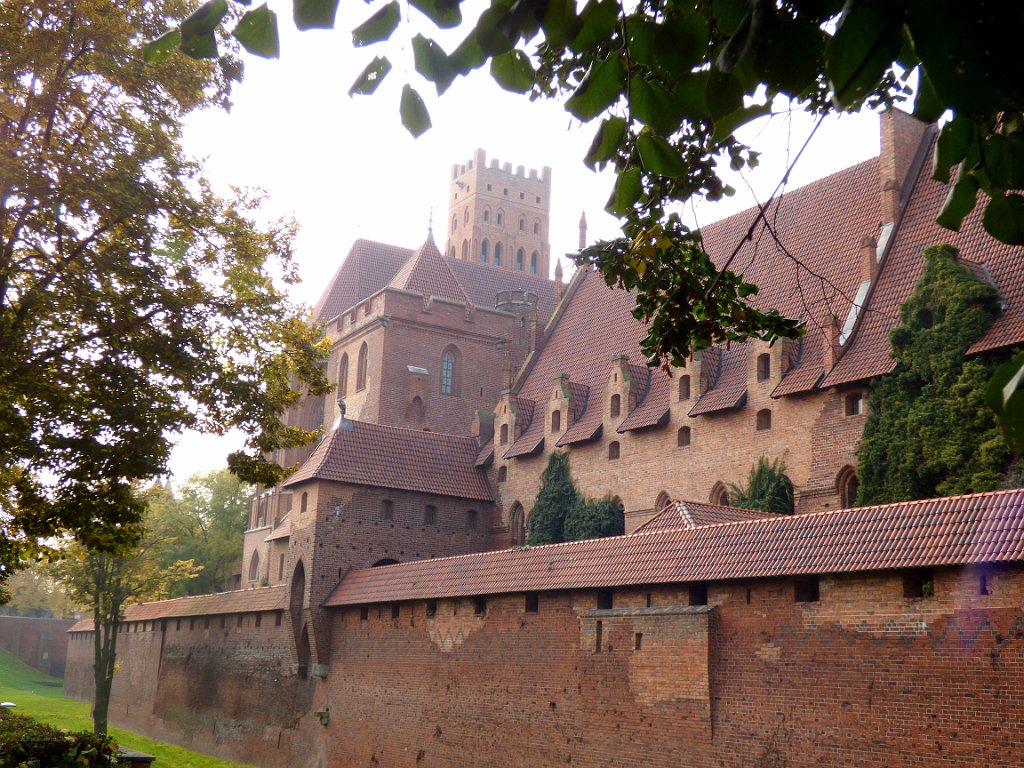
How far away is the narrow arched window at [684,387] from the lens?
2898cm

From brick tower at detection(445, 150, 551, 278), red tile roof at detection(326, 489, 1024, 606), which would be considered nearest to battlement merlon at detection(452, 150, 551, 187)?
brick tower at detection(445, 150, 551, 278)

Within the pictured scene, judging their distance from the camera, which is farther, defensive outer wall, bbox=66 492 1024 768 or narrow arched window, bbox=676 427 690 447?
narrow arched window, bbox=676 427 690 447

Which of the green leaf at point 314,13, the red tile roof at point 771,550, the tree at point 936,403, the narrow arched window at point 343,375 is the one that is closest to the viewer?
the green leaf at point 314,13

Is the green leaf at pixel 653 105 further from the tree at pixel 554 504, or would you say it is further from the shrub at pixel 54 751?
the tree at pixel 554 504

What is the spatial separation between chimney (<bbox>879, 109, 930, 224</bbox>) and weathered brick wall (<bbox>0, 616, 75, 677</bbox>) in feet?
212

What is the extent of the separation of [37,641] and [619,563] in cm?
6622

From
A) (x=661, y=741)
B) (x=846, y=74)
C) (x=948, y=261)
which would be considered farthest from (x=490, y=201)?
(x=846, y=74)

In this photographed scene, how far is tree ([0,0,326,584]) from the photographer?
1403 cm

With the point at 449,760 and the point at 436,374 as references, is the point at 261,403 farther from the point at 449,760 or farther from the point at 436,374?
the point at 436,374

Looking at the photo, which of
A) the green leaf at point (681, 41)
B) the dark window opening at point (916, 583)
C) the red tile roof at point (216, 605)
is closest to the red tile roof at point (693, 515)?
the dark window opening at point (916, 583)

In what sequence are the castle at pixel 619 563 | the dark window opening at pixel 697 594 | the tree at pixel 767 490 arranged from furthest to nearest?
the tree at pixel 767 490 → the dark window opening at pixel 697 594 → the castle at pixel 619 563

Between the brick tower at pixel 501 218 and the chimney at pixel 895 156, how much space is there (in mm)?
44896

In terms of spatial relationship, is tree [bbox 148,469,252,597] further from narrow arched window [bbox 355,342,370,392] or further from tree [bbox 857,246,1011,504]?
tree [bbox 857,246,1011,504]

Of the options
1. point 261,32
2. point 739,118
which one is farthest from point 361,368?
point 739,118
